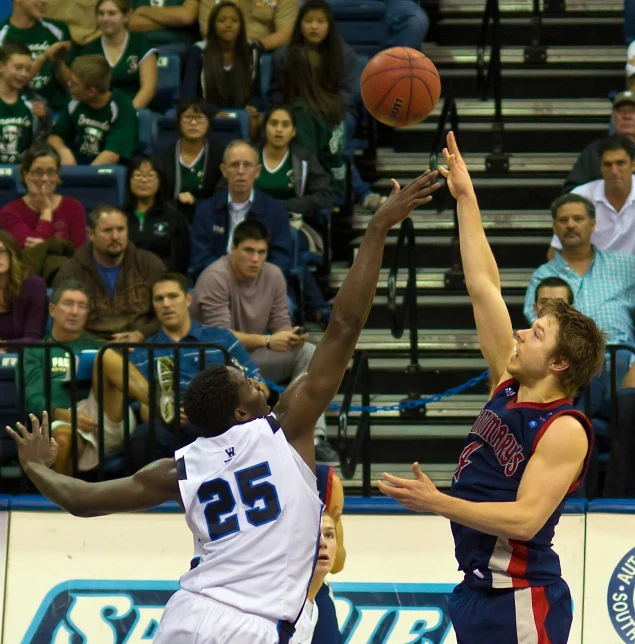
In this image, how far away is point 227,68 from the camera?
10078 millimetres

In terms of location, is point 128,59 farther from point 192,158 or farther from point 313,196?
point 313,196

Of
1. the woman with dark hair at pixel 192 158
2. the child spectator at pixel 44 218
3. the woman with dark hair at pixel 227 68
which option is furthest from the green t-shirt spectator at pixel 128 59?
the child spectator at pixel 44 218

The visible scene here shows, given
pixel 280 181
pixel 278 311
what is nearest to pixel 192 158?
pixel 280 181

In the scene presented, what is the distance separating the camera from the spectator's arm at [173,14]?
1103cm

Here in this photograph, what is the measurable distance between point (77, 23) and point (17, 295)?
4.30 meters

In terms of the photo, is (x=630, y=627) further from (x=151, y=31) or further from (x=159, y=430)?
(x=151, y=31)

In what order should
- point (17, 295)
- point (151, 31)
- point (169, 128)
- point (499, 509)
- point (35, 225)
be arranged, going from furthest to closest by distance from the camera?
point (151, 31) < point (169, 128) < point (35, 225) < point (17, 295) < point (499, 509)

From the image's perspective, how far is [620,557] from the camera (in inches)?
270

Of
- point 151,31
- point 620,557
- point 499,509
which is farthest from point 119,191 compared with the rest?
point 499,509

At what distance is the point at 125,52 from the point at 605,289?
4691 millimetres

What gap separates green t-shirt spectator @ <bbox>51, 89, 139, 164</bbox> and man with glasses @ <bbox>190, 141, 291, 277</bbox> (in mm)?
1185

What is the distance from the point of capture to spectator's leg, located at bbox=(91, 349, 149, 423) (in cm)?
738

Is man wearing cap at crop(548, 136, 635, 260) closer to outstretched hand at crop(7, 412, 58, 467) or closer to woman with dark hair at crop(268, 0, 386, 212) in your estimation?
woman with dark hair at crop(268, 0, 386, 212)

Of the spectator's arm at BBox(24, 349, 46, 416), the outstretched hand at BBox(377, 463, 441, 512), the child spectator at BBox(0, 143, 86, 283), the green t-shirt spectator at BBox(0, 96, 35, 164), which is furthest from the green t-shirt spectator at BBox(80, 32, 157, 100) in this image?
the outstretched hand at BBox(377, 463, 441, 512)
